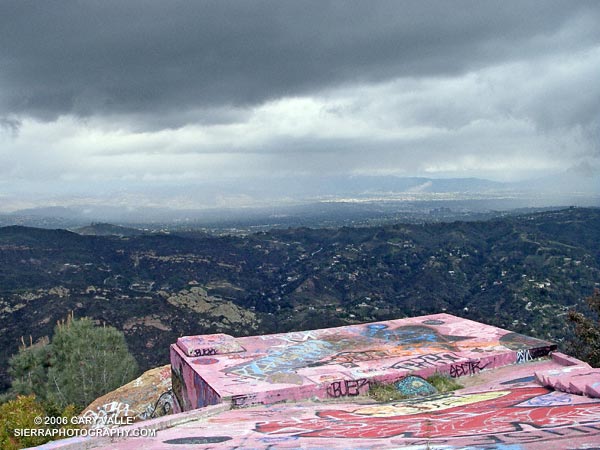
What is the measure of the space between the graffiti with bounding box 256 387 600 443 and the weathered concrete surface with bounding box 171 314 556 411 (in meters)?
1.80

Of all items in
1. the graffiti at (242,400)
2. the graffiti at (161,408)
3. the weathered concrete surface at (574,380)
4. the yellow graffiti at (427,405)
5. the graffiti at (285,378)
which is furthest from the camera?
the graffiti at (161,408)

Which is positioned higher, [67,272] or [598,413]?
[598,413]

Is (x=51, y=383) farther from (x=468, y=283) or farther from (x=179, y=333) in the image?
(x=468, y=283)

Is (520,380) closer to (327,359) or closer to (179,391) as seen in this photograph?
(327,359)

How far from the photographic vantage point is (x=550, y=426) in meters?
9.55

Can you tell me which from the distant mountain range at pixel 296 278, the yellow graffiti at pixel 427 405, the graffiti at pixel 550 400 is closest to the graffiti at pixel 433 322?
the yellow graffiti at pixel 427 405

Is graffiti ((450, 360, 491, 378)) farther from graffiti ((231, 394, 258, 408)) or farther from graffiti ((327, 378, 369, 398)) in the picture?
graffiti ((231, 394, 258, 408))

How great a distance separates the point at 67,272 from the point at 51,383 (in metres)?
106

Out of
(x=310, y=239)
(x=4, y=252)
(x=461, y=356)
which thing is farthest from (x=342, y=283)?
(x=461, y=356)

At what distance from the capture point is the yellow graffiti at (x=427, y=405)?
1231 cm

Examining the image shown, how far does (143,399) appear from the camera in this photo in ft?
68.3

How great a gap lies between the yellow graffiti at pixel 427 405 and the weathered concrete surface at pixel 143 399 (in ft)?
31.6

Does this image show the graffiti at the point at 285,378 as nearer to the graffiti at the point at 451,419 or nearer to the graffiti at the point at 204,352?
the graffiti at the point at 451,419

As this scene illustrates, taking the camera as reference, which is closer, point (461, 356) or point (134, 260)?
point (461, 356)
